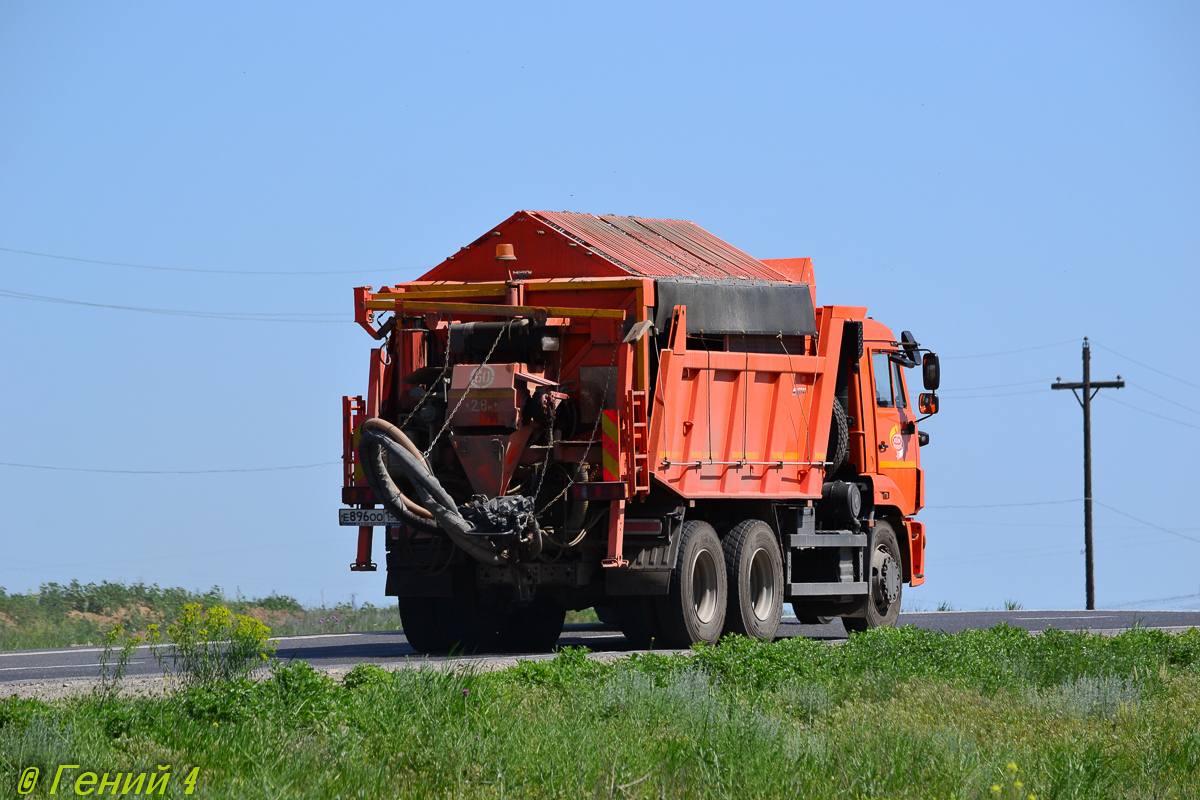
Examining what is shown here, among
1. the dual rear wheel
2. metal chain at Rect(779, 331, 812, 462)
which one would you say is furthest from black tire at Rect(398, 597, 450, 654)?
metal chain at Rect(779, 331, 812, 462)

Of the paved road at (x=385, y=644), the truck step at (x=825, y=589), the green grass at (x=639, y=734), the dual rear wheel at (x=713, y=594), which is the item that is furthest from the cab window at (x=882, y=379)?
the green grass at (x=639, y=734)

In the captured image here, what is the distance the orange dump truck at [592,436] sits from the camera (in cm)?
1357

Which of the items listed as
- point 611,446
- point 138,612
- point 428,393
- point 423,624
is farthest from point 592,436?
point 138,612

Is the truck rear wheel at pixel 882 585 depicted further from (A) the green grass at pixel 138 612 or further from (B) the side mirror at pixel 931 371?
(A) the green grass at pixel 138 612

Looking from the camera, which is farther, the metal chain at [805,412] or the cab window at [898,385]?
the cab window at [898,385]

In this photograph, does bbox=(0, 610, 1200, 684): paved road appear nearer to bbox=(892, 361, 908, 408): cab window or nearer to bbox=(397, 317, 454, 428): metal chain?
bbox=(397, 317, 454, 428): metal chain

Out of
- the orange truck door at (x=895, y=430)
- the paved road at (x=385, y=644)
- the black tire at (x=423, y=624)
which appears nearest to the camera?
the paved road at (x=385, y=644)

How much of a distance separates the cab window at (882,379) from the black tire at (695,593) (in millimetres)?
3906

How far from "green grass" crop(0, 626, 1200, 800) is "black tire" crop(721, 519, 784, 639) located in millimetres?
3798

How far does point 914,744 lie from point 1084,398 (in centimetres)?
3368

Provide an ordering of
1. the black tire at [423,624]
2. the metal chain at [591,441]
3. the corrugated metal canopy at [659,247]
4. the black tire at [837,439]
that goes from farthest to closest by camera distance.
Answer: the black tire at [837,439], the black tire at [423,624], the corrugated metal canopy at [659,247], the metal chain at [591,441]

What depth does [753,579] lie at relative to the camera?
15555 millimetres

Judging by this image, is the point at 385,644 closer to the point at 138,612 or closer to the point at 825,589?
the point at 825,589

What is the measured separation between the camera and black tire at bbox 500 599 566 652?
1577cm
